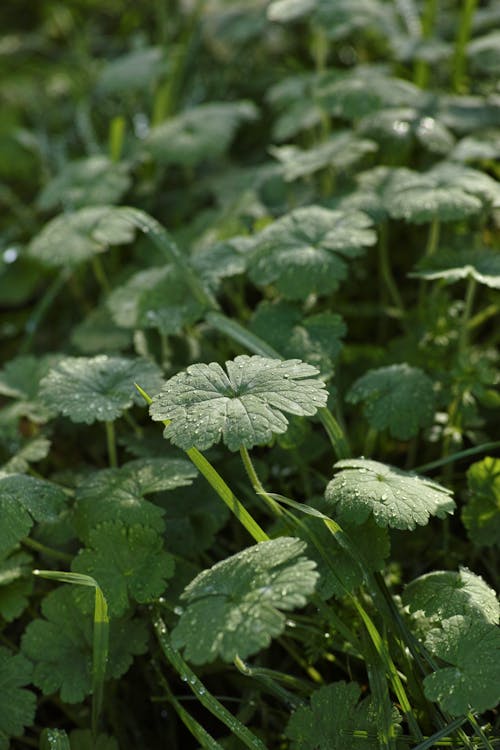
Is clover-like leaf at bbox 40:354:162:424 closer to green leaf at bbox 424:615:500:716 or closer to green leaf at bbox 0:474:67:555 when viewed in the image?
green leaf at bbox 0:474:67:555

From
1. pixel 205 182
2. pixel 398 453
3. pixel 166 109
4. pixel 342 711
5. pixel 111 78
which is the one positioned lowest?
pixel 398 453

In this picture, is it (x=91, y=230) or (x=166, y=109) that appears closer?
(x=91, y=230)

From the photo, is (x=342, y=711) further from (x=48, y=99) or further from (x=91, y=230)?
(x=48, y=99)

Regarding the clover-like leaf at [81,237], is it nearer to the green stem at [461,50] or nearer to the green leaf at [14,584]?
the green leaf at [14,584]

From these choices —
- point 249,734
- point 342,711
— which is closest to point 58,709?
point 249,734

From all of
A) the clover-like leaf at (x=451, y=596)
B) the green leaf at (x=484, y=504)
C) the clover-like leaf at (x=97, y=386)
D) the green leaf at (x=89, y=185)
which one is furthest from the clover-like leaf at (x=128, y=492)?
the green leaf at (x=89, y=185)

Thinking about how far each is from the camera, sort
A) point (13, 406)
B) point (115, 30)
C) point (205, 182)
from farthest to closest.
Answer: point (115, 30), point (205, 182), point (13, 406)

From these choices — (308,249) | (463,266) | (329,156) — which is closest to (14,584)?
(308,249)
